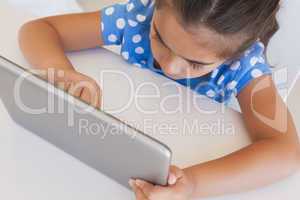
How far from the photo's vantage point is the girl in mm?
629

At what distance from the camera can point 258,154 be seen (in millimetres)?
681

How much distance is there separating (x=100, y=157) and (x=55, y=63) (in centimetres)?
24

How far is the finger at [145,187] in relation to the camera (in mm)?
580

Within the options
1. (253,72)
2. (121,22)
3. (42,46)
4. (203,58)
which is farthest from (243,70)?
(42,46)

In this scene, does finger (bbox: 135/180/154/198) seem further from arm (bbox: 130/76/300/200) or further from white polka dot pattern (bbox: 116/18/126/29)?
white polka dot pattern (bbox: 116/18/126/29)

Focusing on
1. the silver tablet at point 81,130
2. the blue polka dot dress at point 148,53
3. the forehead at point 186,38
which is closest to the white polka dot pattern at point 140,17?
the blue polka dot dress at point 148,53

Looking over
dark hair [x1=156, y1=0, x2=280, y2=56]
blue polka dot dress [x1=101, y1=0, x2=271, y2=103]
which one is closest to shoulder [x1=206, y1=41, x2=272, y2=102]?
blue polka dot dress [x1=101, y1=0, x2=271, y2=103]

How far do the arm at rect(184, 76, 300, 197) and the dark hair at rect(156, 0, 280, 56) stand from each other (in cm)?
13

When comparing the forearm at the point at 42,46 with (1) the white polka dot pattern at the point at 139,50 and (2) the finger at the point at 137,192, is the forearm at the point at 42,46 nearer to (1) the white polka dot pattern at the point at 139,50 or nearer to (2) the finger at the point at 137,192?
(1) the white polka dot pattern at the point at 139,50

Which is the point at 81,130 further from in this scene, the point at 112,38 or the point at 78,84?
the point at 112,38

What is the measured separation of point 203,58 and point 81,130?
0.24 meters

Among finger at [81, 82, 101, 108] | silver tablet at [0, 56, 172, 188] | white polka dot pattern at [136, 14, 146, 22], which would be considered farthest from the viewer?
white polka dot pattern at [136, 14, 146, 22]

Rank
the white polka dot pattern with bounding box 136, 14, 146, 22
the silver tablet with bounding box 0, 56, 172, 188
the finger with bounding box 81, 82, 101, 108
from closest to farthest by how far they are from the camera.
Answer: the silver tablet with bounding box 0, 56, 172, 188 < the finger with bounding box 81, 82, 101, 108 < the white polka dot pattern with bounding box 136, 14, 146, 22

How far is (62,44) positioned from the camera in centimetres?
80
